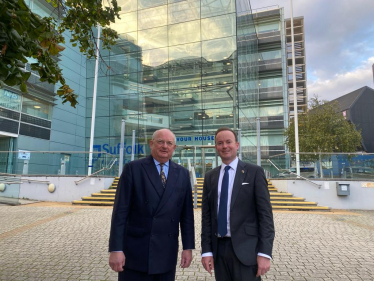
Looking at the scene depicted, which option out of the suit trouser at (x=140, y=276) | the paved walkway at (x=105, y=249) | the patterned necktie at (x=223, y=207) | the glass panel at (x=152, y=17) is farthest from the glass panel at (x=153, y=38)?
the suit trouser at (x=140, y=276)

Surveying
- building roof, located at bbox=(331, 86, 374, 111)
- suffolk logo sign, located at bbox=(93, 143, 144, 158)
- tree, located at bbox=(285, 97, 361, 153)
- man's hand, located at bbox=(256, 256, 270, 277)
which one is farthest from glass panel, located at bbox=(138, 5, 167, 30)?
building roof, located at bbox=(331, 86, 374, 111)

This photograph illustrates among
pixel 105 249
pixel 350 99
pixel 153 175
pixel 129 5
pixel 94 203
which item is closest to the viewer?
pixel 153 175

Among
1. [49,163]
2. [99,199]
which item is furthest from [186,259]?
[49,163]

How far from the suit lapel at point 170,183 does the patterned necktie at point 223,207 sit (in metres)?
0.44

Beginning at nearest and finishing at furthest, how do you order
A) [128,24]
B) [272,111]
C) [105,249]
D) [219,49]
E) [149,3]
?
[105,249] < [219,49] < [149,3] < [128,24] < [272,111]

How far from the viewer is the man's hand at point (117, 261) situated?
223cm

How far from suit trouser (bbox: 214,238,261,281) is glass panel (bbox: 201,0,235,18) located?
20603mm

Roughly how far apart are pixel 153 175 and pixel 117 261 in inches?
29.7

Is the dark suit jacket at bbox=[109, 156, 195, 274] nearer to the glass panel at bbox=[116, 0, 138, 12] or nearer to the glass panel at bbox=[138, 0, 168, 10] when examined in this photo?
the glass panel at bbox=[138, 0, 168, 10]

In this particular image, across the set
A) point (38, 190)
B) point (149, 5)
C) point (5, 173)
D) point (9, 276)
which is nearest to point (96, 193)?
point (38, 190)

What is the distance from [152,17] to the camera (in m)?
22.7

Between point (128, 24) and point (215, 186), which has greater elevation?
point (128, 24)

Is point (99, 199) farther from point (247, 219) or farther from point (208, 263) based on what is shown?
point (247, 219)

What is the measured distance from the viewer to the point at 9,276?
4.18m
